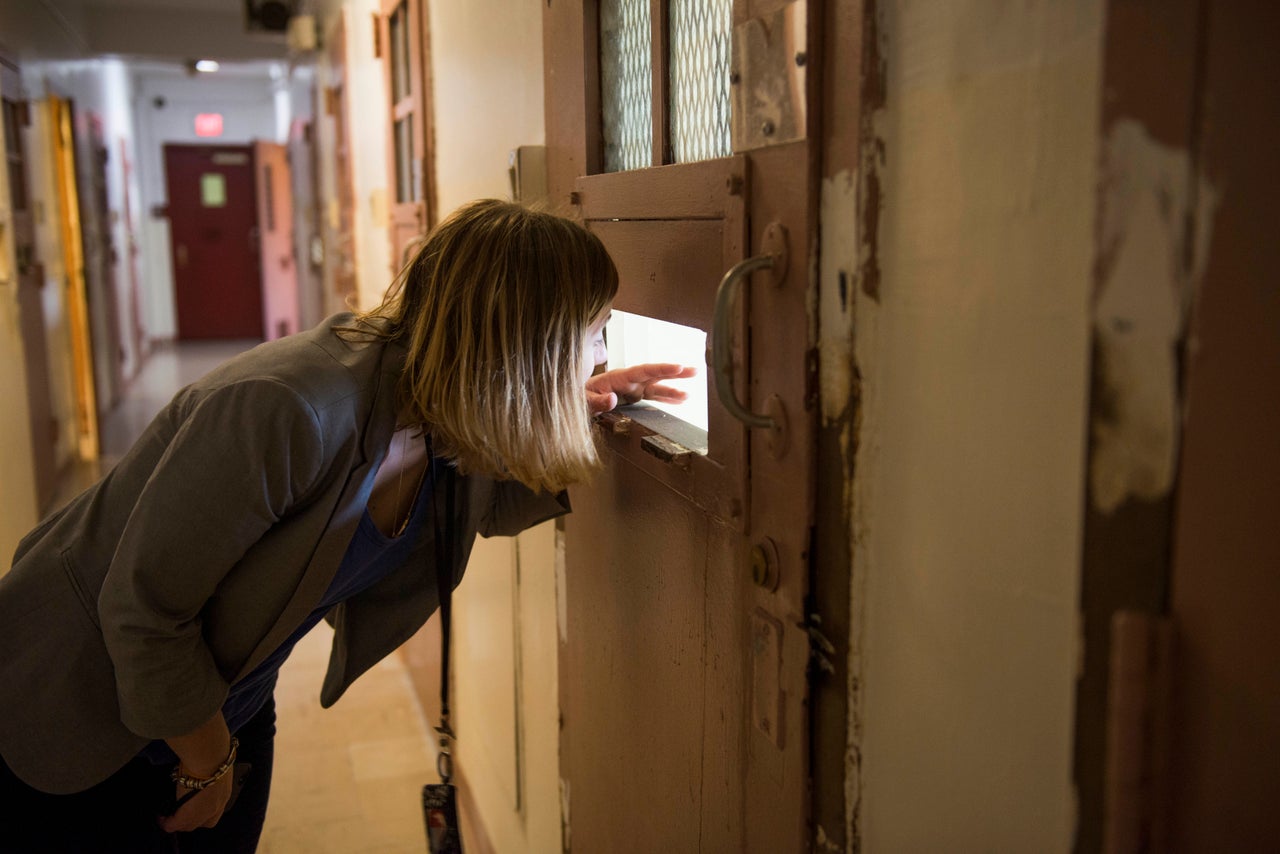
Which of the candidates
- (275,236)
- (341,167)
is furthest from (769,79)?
(275,236)

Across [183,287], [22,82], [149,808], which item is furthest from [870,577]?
[183,287]

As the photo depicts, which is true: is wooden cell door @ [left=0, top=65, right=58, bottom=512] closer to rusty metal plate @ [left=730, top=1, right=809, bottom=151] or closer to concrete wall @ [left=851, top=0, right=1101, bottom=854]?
rusty metal plate @ [left=730, top=1, right=809, bottom=151]

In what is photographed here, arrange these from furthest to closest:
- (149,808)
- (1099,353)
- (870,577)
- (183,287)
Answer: (183,287)
(149,808)
(870,577)
(1099,353)

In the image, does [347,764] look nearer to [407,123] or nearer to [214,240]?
[407,123]

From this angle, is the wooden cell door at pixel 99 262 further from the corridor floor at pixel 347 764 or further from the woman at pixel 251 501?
the woman at pixel 251 501

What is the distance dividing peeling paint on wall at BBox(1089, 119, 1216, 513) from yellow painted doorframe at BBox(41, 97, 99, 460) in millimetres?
6575

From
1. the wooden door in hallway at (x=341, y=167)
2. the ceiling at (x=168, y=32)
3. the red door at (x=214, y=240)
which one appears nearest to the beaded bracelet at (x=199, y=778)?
the wooden door in hallway at (x=341, y=167)

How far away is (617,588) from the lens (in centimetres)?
145

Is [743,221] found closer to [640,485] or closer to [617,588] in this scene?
[640,485]

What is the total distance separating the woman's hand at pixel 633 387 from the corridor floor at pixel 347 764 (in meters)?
1.64

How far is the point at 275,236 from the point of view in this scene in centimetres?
1160

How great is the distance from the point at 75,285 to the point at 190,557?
615 cm

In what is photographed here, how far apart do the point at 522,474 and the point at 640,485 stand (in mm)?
→ 175

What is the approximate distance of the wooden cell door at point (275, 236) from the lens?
11.1m
